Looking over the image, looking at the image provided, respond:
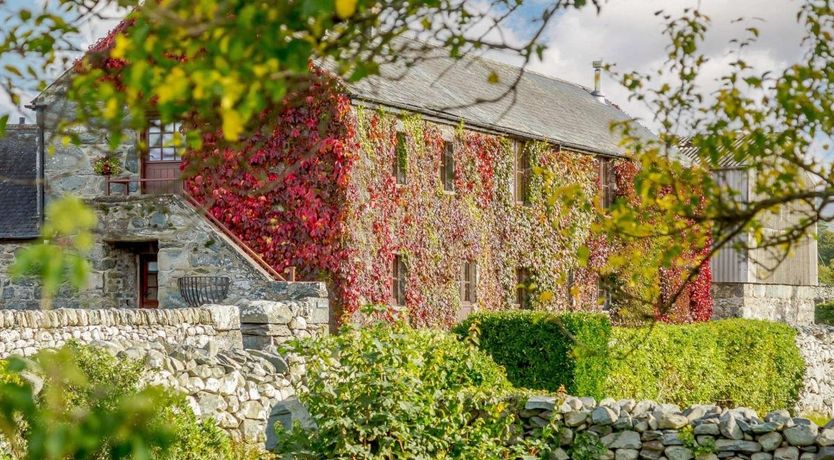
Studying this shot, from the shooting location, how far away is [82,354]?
9234 millimetres

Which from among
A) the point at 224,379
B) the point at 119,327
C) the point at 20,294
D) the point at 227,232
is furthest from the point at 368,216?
the point at 224,379

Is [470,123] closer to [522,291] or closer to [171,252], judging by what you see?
[522,291]

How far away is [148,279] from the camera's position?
2073 cm

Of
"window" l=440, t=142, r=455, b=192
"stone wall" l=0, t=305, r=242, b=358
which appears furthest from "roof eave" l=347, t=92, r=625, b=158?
"stone wall" l=0, t=305, r=242, b=358

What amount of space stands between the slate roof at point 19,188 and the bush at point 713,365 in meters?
11.0

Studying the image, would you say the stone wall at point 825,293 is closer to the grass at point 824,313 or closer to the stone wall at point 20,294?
the grass at point 824,313

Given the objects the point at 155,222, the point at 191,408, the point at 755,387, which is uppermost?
the point at 155,222

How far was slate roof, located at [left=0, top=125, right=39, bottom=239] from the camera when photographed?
22250 millimetres

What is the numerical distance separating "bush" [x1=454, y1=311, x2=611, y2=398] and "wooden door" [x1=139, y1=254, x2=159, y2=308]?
21.2 ft

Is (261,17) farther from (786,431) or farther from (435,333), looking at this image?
(786,431)

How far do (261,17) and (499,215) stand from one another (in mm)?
21084

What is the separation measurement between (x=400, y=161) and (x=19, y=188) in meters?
8.37

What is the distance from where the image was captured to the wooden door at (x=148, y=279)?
20.6 meters

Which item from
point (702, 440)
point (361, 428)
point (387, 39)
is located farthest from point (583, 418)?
point (387, 39)
